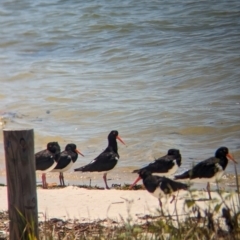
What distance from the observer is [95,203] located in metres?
8.10

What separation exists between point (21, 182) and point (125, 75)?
39.2 feet

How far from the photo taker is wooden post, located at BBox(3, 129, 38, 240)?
18.8 feet

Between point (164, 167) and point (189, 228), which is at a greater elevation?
point (164, 167)

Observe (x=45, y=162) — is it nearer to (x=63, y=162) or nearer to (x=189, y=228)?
(x=63, y=162)

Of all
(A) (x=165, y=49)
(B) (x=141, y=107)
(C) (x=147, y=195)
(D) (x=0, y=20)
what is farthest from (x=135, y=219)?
(D) (x=0, y=20)

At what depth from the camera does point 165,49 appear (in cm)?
1912

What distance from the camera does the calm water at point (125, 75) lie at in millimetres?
13203

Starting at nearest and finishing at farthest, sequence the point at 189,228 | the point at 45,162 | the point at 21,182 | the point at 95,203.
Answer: the point at 189,228
the point at 21,182
the point at 95,203
the point at 45,162

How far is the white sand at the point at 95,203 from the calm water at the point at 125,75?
2.24 metres

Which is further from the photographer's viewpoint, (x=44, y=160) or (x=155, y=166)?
(x=44, y=160)

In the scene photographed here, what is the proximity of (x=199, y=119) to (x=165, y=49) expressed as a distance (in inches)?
213

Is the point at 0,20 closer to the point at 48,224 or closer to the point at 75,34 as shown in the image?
the point at 75,34

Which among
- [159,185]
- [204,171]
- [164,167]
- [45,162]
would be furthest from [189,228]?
[45,162]

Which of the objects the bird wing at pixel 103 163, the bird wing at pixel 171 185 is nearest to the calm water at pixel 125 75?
the bird wing at pixel 103 163
